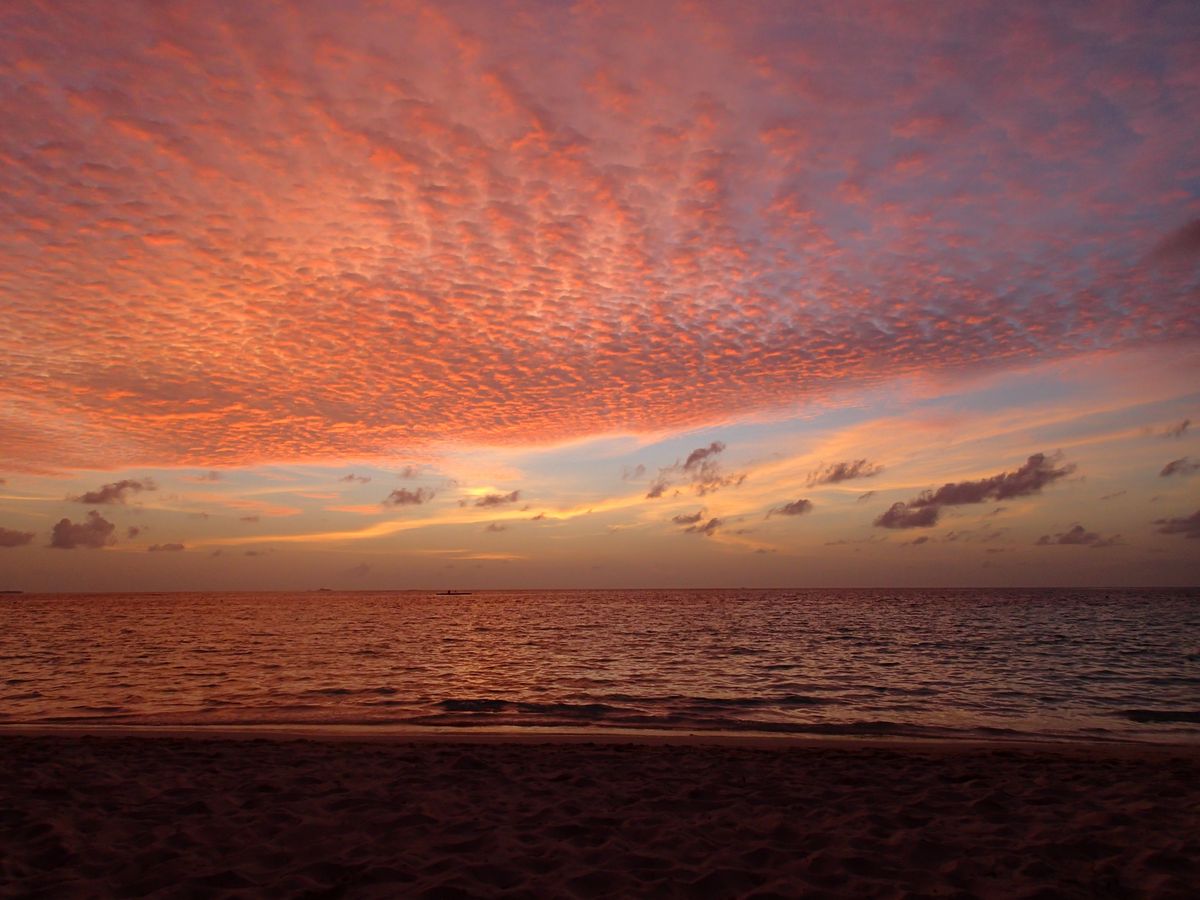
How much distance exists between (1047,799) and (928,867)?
159 inches

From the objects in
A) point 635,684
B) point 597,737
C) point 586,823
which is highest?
point 586,823

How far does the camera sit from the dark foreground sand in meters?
6.90

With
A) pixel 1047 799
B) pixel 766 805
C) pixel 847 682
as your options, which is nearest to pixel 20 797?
pixel 766 805

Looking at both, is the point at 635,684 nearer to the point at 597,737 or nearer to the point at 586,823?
the point at 597,737

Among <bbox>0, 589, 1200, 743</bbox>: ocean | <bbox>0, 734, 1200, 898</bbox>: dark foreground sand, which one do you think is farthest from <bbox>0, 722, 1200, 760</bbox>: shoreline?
<bbox>0, 734, 1200, 898</bbox>: dark foreground sand

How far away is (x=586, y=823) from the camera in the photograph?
8859 millimetres

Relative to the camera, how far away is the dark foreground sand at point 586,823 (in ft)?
22.6

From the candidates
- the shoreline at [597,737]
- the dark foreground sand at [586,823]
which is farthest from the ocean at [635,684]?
the dark foreground sand at [586,823]

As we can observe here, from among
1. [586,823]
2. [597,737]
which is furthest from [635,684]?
[586,823]

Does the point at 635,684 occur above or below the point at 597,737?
below

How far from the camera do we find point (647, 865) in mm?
7398

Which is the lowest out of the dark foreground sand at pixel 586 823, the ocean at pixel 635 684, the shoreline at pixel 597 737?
the ocean at pixel 635 684

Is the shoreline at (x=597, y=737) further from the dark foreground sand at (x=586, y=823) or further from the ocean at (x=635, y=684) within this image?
the dark foreground sand at (x=586, y=823)

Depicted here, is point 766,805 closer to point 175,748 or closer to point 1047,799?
point 1047,799
